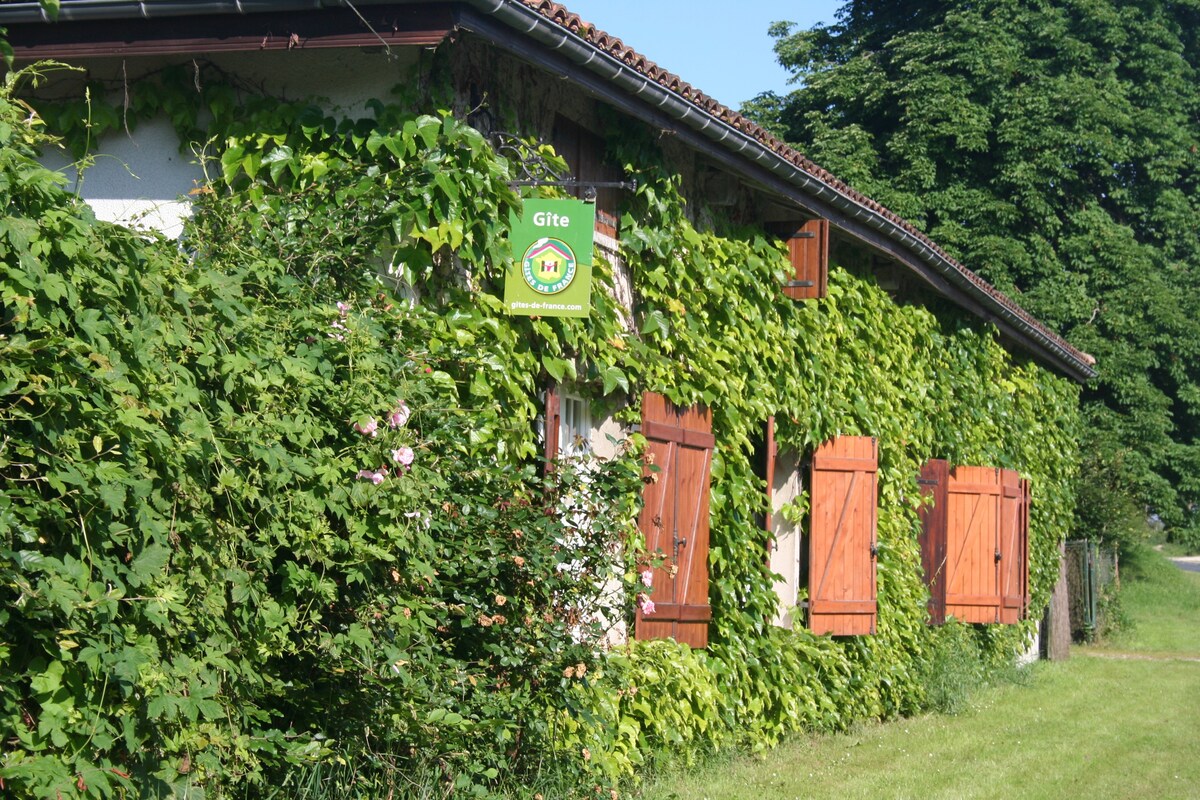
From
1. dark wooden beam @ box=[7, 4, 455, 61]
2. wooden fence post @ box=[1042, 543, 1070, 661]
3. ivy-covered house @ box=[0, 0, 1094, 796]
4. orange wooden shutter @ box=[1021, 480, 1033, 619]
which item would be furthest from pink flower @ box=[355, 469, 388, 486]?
wooden fence post @ box=[1042, 543, 1070, 661]

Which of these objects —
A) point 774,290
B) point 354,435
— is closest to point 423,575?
point 354,435

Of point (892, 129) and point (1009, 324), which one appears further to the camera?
point (892, 129)

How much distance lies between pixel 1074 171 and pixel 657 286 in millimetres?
18901

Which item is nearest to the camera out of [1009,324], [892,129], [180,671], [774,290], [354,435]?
[180,671]

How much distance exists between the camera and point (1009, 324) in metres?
16.0

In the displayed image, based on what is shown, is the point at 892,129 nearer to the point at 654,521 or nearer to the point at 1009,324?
the point at 1009,324

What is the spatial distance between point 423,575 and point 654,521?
126 inches

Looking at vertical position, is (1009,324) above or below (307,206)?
above

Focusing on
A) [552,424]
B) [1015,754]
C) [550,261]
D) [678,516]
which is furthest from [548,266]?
[1015,754]

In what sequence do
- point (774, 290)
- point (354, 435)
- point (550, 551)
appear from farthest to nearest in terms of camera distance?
point (774, 290)
point (550, 551)
point (354, 435)

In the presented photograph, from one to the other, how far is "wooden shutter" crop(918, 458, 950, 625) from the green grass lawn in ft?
3.29

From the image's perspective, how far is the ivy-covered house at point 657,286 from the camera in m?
7.08

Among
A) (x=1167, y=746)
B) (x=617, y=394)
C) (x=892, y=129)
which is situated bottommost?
(x=1167, y=746)

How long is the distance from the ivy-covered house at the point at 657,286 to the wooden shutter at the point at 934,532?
0.11 feet
